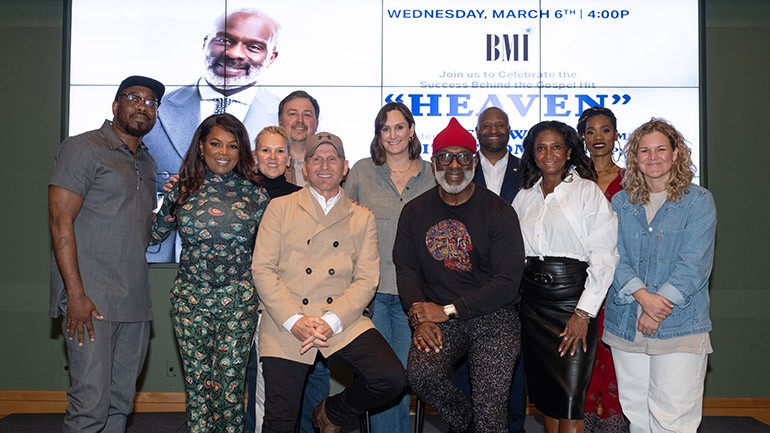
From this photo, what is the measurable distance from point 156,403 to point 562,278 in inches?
143

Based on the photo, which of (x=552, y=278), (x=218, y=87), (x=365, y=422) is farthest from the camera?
(x=218, y=87)

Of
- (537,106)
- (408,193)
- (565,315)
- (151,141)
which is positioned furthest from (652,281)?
(151,141)

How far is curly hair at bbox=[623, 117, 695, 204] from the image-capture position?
338 centimetres

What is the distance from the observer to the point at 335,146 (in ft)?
12.1

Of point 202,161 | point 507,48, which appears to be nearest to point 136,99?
point 202,161

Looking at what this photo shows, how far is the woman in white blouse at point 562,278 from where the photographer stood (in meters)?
3.46

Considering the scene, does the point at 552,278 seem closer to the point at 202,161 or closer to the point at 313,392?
the point at 313,392

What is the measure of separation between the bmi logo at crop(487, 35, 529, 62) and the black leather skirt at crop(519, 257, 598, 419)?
243 centimetres

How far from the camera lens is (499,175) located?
442 centimetres

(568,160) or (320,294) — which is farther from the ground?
(568,160)

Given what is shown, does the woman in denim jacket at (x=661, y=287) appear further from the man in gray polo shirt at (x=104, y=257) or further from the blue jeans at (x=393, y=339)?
the man in gray polo shirt at (x=104, y=257)

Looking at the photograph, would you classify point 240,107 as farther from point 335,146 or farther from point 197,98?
point 335,146

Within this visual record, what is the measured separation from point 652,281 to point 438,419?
7.99ft

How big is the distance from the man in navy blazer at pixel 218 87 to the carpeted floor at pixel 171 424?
4.13 feet
